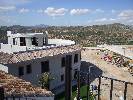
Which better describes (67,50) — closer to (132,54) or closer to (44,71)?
(44,71)

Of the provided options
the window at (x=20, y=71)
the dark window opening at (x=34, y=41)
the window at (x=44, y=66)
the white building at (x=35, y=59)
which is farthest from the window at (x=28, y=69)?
the dark window opening at (x=34, y=41)

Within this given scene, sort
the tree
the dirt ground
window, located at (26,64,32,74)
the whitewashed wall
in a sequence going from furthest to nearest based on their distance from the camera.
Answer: the dirt ground < the tree < window, located at (26,64,32,74) < the whitewashed wall

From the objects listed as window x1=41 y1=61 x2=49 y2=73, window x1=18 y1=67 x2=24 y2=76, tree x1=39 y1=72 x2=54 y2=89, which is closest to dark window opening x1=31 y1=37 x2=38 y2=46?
window x1=41 y1=61 x2=49 y2=73

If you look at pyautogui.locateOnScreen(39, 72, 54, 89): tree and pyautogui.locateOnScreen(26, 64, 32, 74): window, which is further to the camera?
pyautogui.locateOnScreen(39, 72, 54, 89): tree

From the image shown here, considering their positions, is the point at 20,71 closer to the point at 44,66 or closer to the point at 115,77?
the point at 44,66

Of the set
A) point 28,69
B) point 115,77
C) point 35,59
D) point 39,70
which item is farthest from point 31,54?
point 115,77

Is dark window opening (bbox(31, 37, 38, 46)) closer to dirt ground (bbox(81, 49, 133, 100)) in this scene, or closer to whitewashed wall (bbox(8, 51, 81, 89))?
whitewashed wall (bbox(8, 51, 81, 89))

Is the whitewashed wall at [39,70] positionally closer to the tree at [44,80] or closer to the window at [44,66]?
the window at [44,66]

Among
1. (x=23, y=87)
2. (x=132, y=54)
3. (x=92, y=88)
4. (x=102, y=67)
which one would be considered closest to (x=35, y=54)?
(x=92, y=88)
